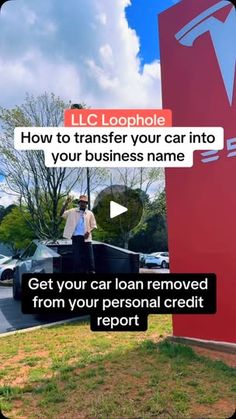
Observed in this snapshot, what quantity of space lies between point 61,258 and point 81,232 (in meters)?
0.52

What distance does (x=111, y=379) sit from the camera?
2.72m

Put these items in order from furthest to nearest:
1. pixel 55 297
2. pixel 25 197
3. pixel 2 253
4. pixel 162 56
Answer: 1. pixel 162 56
2. pixel 2 253
3. pixel 25 197
4. pixel 55 297

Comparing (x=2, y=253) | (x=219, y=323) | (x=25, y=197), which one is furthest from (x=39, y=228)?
(x=219, y=323)

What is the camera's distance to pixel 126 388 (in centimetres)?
252

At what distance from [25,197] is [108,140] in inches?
43.9

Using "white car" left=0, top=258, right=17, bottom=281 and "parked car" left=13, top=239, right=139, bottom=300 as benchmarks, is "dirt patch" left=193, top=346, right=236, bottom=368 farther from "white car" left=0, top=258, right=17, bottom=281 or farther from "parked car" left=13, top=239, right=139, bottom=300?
"white car" left=0, top=258, right=17, bottom=281

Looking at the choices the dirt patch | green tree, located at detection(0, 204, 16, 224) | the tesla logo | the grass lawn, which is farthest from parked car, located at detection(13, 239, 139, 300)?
the tesla logo

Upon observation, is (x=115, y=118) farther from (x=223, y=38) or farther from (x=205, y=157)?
(x=223, y=38)

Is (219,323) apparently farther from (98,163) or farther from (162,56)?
(162,56)

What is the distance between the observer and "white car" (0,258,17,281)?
3285 mm

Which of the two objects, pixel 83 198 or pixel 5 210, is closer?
pixel 83 198

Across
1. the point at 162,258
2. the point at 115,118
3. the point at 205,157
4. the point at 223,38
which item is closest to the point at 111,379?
the point at 162,258

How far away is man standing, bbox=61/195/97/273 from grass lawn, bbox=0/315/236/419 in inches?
34.2

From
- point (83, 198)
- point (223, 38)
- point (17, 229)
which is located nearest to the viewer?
point (83, 198)
